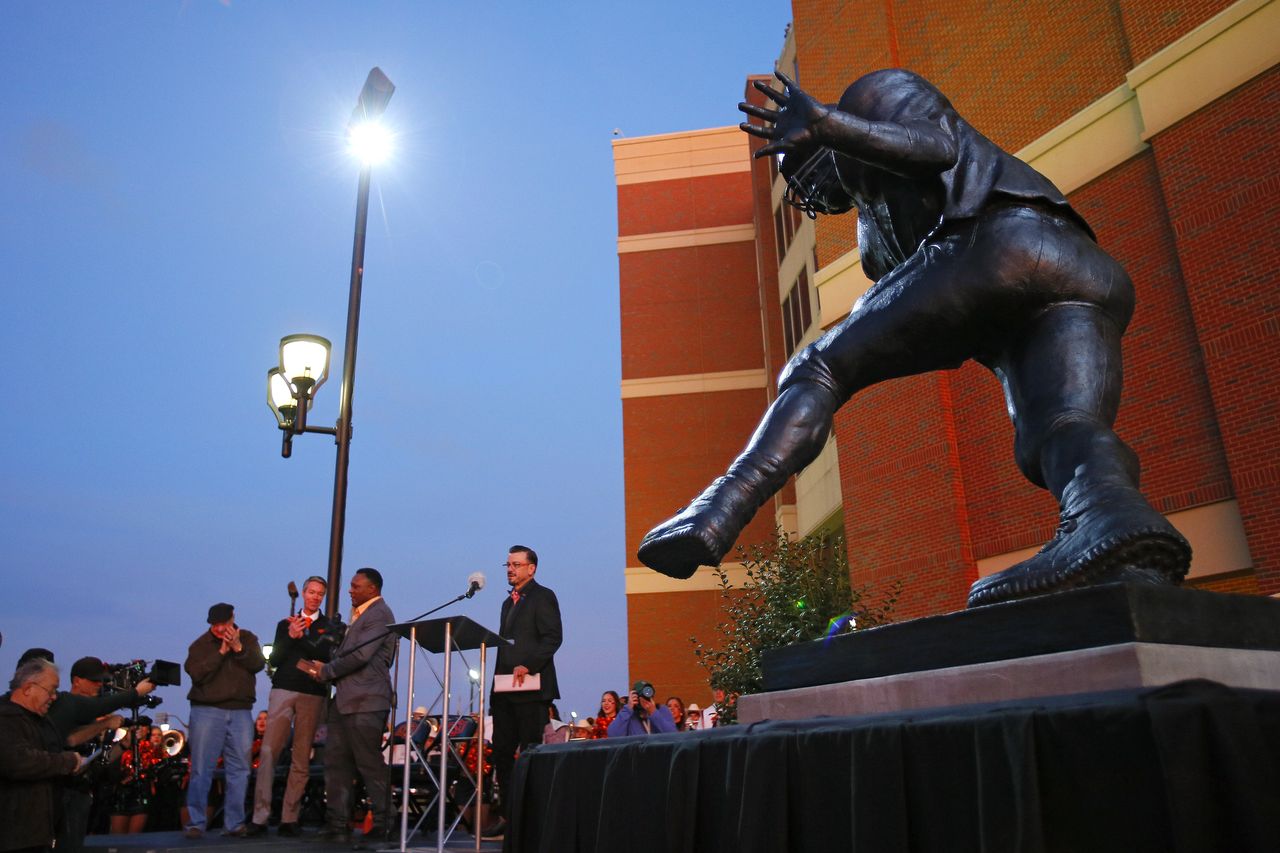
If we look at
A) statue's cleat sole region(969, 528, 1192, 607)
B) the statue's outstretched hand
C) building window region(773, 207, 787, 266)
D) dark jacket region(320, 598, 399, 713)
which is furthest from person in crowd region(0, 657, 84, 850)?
building window region(773, 207, 787, 266)

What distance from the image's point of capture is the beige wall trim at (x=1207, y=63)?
11742mm

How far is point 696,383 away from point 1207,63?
21.0 metres

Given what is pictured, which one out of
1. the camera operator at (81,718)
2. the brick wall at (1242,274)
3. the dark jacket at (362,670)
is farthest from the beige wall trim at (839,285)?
the camera operator at (81,718)

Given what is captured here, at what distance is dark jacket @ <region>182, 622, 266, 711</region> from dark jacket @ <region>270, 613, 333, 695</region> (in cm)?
22

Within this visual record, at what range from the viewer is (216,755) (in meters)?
8.50

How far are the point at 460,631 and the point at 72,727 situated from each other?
3.25 m

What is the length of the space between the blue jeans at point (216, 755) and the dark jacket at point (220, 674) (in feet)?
0.29

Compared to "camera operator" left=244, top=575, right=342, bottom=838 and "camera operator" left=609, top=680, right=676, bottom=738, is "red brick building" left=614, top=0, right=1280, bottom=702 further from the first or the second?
"camera operator" left=244, top=575, right=342, bottom=838

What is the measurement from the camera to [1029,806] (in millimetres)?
1448

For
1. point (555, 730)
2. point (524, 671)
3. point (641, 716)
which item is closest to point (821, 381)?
point (524, 671)

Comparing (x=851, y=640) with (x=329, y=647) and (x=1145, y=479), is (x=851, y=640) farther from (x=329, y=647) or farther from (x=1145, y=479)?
(x=1145, y=479)

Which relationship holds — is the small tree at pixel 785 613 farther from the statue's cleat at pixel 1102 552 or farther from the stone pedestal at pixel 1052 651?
the statue's cleat at pixel 1102 552

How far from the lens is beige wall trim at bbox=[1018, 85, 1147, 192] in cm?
1384

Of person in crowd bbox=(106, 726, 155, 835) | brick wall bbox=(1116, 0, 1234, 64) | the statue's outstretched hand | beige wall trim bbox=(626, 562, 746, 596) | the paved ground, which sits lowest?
the paved ground
